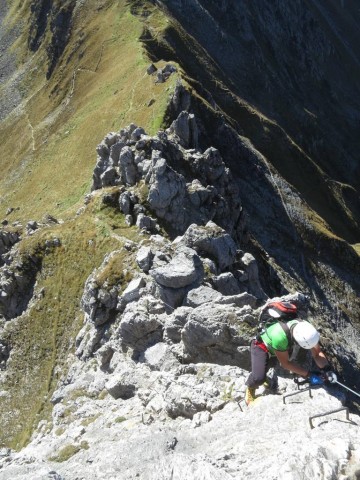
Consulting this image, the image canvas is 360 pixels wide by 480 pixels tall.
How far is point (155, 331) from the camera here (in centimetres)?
2814

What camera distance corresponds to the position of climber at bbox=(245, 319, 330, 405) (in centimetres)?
1487

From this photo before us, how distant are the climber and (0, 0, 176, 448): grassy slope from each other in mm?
20859

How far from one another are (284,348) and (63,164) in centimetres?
7637

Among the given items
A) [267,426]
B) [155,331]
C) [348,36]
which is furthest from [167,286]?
[348,36]

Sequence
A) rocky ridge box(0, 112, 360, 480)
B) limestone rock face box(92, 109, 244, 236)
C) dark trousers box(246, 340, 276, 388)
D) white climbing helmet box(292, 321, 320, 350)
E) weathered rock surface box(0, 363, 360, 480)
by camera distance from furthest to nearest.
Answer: limestone rock face box(92, 109, 244, 236) < dark trousers box(246, 340, 276, 388) < white climbing helmet box(292, 321, 320, 350) < rocky ridge box(0, 112, 360, 480) < weathered rock surface box(0, 363, 360, 480)

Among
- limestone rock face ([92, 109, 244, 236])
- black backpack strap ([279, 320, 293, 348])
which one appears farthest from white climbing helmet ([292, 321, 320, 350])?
limestone rock face ([92, 109, 244, 236])

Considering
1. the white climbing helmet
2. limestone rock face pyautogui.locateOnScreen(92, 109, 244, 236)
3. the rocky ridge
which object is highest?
the white climbing helmet

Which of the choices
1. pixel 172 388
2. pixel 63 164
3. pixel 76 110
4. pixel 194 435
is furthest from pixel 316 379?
pixel 76 110

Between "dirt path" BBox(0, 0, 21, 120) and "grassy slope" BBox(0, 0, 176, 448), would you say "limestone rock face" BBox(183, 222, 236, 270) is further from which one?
"dirt path" BBox(0, 0, 21, 120)

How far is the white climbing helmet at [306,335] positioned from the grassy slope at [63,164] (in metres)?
23.6

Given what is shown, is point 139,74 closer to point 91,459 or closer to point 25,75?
point 25,75

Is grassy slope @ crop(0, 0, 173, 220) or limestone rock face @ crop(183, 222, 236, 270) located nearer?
limestone rock face @ crop(183, 222, 236, 270)

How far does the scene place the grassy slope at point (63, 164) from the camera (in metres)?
42.8

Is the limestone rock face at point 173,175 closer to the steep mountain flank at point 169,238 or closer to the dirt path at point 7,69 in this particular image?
the steep mountain flank at point 169,238
